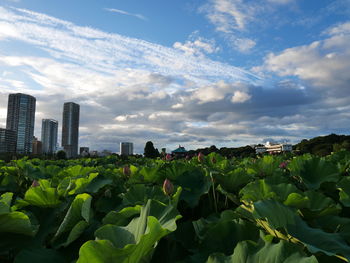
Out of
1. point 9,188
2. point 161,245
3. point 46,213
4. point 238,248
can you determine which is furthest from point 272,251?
point 9,188

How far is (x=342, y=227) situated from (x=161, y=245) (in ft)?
2.33

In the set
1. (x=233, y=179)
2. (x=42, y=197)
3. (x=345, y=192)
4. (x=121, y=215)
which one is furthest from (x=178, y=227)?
(x=345, y=192)

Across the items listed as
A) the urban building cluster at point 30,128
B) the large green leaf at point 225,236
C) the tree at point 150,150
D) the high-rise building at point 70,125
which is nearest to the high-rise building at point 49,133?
the urban building cluster at point 30,128

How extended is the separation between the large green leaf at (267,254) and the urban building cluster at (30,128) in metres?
74.7

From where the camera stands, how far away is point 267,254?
709 mm

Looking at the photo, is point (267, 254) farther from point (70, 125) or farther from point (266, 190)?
point (70, 125)

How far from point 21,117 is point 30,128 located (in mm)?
5420

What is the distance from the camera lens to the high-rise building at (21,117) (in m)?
116

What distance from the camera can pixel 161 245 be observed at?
1.02 meters

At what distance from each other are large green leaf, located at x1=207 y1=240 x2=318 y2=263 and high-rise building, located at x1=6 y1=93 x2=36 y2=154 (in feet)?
418

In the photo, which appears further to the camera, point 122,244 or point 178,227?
point 178,227

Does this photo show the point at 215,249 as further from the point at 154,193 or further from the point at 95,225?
the point at 154,193

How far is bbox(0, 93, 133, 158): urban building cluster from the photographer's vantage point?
93600 millimetres

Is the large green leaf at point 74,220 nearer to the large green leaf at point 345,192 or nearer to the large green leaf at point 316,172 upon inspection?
the large green leaf at point 345,192
